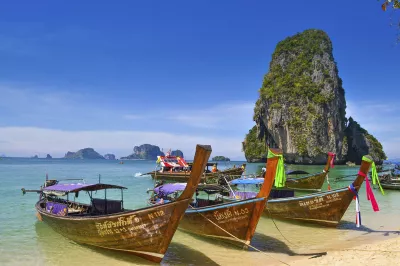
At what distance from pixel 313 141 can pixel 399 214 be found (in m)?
55.0

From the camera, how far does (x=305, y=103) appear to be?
72.2 metres

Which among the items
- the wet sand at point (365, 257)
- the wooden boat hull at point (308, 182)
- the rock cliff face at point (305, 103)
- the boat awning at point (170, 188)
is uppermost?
the rock cliff face at point (305, 103)

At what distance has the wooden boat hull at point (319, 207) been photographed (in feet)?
39.7

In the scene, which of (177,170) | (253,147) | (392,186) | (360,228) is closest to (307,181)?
(392,186)

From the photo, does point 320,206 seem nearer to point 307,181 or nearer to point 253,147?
point 307,181

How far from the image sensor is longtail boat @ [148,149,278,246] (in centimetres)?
934

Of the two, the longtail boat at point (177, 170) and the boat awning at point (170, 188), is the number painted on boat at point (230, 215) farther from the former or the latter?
the longtail boat at point (177, 170)

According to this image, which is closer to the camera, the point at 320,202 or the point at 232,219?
the point at 232,219

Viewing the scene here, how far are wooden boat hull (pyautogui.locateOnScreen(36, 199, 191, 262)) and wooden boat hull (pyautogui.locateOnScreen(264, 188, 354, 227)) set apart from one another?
245 inches

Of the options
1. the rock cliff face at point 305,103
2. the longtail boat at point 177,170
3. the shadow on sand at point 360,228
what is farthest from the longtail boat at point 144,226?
the rock cliff face at point 305,103

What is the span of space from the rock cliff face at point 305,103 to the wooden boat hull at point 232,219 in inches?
2435

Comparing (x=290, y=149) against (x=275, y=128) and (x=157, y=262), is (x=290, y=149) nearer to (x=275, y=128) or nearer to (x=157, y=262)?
(x=275, y=128)

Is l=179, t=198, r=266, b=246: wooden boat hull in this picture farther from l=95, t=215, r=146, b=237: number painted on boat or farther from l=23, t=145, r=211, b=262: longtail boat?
l=95, t=215, r=146, b=237: number painted on boat

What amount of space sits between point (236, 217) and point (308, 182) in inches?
623
